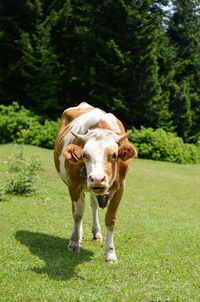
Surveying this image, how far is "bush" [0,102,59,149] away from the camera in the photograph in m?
18.4

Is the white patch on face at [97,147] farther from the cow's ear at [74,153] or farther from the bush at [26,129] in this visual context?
the bush at [26,129]

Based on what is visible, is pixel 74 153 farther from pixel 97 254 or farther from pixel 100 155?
pixel 97 254

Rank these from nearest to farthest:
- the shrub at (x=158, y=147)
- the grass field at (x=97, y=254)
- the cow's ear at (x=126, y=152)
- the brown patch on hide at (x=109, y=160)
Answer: the grass field at (x=97, y=254) < the brown patch on hide at (x=109, y=160) < the cow's ear at (x=126, y=152) < the shrub at (x=158, y=147)

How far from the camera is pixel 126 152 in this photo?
4352 mm

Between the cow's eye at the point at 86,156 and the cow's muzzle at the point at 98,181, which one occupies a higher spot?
the cow's eye at the point at 86,156

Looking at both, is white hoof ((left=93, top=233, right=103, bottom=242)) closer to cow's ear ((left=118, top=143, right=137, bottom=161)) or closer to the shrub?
cow's ear ((left=118, top=143, right=137, bottom=161))

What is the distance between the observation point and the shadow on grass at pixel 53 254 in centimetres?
434

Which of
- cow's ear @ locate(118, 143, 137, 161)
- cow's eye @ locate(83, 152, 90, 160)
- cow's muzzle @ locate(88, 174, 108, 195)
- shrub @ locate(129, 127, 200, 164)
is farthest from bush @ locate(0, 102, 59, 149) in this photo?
cow's muzzle @ locate(88, 174, 108, 195)

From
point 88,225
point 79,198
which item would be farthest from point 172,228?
point 79,198

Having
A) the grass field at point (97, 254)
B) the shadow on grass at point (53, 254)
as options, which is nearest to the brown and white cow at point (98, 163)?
the shadow on grass at point (53, 254)

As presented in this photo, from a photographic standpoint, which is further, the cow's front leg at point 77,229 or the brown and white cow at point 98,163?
the cow's front leg at point 77,229

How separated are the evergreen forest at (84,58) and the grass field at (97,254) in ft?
42.8

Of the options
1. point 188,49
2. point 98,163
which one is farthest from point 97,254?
point 188,49

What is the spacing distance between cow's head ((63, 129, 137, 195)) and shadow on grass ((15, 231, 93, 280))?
3.91 ft
